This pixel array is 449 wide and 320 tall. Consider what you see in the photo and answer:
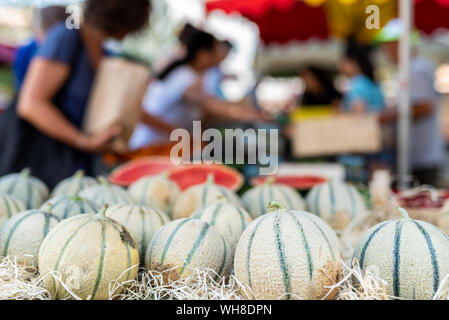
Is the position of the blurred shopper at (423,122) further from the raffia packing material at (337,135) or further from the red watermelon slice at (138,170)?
the red watermelon slice at (138,170)

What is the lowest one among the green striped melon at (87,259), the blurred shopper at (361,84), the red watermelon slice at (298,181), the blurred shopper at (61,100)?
the green striped melon at (87,259)

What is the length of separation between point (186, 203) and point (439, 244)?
95 centimetres

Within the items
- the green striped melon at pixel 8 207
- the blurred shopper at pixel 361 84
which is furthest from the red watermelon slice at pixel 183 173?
the blurred shopper at pixel 361 84

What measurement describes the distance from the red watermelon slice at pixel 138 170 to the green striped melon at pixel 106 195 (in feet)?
2.61

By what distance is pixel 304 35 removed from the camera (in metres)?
7.61

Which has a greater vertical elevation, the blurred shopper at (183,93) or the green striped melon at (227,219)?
the blurred shopper at (183,93)

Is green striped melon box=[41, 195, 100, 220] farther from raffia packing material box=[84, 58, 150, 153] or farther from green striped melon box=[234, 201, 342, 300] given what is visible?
raffia packing material box=[84, 58, 150, 153]

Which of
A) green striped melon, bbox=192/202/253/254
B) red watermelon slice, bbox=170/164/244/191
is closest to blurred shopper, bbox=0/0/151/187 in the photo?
red watermelon slice, bbox=170/164/244/191

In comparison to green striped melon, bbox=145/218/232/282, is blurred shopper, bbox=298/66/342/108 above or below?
above

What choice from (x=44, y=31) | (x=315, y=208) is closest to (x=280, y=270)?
(x=315, y=208)

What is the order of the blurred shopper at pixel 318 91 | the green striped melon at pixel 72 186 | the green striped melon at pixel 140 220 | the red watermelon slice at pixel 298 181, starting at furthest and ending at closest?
the blurred shopper at pixel 318 91, the red watermelon slice at pixel 298 181, the green striped melon at pixel 72 186, the green striped melon at pixel 140 220

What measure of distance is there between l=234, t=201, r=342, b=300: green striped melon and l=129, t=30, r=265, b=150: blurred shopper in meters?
3.23

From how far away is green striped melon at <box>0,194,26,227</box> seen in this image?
1.57m

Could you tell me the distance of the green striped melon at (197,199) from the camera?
1826 mm
